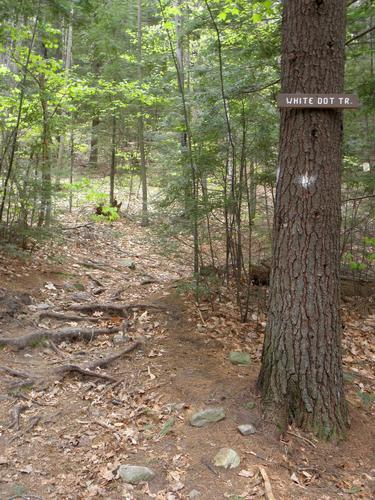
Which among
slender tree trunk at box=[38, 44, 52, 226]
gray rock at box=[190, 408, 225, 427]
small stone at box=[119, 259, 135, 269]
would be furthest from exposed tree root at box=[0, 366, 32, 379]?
small stone at box=[119, 259, 135, 269]

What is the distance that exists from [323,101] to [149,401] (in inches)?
142

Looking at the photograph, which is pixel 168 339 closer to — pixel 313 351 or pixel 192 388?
pixel 192 388

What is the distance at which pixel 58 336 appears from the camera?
6.10 meters

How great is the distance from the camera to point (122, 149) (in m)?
17.9

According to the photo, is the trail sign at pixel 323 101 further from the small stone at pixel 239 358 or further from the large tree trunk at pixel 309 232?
the small stone at pixel 239 358

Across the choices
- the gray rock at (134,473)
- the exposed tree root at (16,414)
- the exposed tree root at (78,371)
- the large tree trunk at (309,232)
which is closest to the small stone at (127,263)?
the exposed tree root at (78,371)

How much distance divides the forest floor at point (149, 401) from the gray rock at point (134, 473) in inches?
2.1

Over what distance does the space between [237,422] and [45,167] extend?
21.8 ft

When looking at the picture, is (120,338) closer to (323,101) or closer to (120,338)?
(120,338)

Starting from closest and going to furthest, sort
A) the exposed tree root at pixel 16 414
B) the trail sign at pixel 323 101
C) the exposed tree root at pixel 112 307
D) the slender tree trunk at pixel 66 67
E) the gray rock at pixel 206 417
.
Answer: the trail sign at pixel 323 101 < the gray rock at pixel 206 417 < the exposed tree root at pixel 16 414 < the exposed tree root at pixel 112 307 < the slender tree trunk at pixel 66 67

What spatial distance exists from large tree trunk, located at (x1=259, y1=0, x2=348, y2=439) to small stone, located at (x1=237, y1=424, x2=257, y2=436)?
22 cm

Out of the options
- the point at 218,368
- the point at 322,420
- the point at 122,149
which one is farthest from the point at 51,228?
the point at 122,149

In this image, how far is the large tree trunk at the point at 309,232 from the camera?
12.8 feet

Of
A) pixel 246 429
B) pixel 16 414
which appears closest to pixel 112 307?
pixel 16 414
